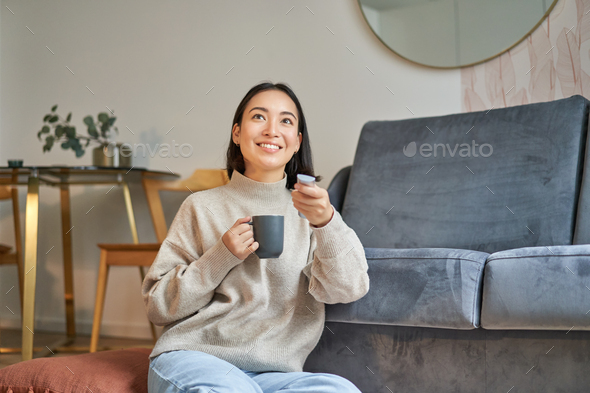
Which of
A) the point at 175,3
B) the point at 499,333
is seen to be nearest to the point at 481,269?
the point at 499,333

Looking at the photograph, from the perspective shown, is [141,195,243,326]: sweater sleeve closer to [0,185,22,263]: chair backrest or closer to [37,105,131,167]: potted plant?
[37,105,131,167]: potted plant

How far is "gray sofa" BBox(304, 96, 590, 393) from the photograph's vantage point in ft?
3.09

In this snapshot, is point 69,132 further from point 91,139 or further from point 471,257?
point 471,257

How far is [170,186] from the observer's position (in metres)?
2.35

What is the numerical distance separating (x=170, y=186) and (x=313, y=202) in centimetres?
154

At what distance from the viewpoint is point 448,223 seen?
1414 millimetres

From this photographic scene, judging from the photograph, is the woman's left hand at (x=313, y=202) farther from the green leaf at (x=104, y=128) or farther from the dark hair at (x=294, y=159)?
the green leaf at (x=104, y=128)

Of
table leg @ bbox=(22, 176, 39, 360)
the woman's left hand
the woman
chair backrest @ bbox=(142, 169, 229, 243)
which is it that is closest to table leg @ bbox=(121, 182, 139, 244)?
chair backrest @ bbox=(142, 169, 229, 243)

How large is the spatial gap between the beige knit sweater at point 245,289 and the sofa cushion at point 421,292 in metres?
0.05

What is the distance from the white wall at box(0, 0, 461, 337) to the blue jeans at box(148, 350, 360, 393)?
129 centimetres

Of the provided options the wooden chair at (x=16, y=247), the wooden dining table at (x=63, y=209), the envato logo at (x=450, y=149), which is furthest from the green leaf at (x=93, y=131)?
the envato logo at (x=450, y=149)

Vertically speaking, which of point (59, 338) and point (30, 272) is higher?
point (30, 272)

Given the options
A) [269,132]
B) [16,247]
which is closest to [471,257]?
[269,132]

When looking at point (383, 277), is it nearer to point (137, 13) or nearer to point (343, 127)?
point (343, 127)
